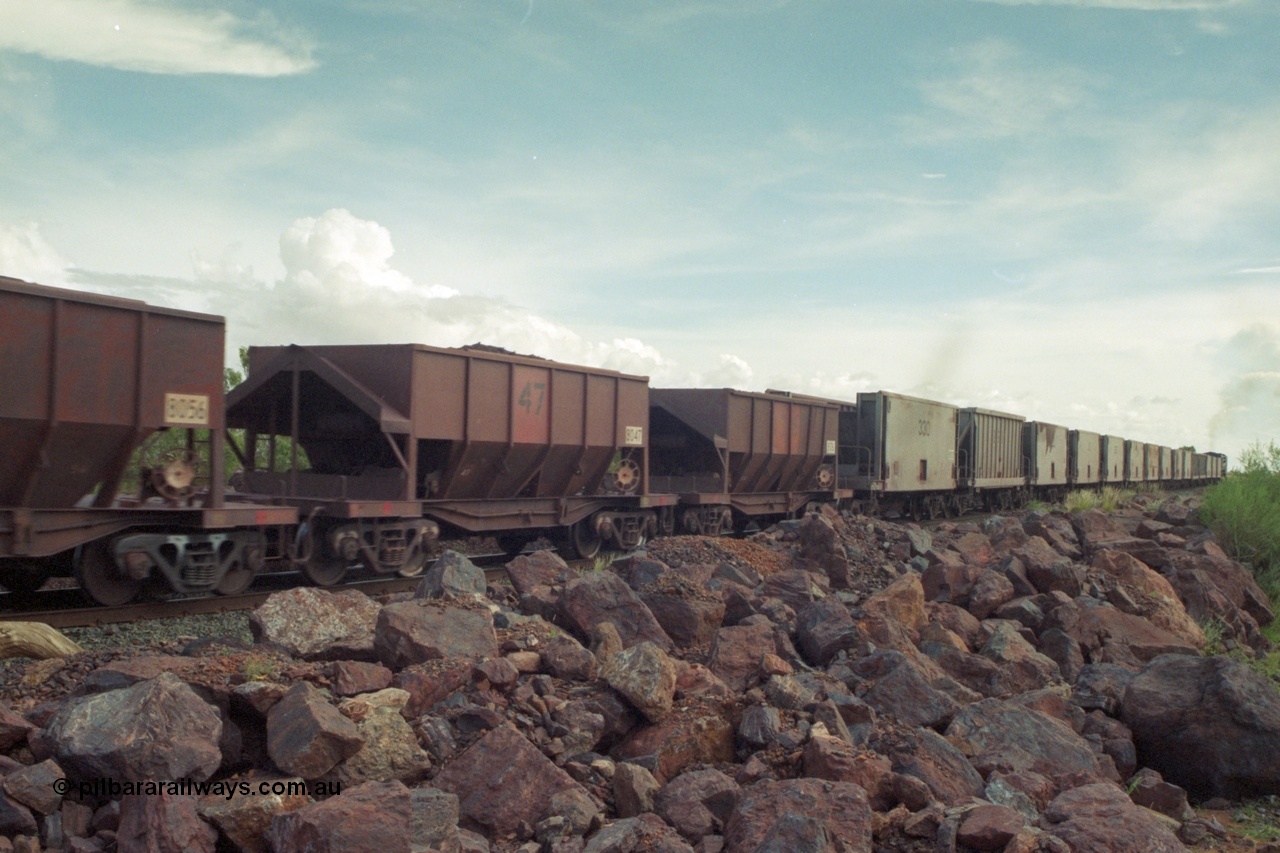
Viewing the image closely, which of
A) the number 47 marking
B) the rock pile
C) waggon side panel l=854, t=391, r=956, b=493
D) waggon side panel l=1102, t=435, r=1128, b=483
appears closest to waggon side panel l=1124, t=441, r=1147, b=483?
waggon side panel l=1102, t=435, r=1128, b=483

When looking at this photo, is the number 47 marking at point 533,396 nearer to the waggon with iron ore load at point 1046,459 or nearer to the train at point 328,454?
the train at point 328,454

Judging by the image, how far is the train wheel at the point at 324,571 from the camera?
11539mm

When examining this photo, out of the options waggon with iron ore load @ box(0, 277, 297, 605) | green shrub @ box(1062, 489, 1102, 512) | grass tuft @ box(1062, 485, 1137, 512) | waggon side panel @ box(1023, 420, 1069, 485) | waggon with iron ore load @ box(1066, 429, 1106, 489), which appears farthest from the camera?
waggon with iron ore load @ box(1066, 429, 1106, 489)

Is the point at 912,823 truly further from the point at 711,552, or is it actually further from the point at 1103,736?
the point at 711,552

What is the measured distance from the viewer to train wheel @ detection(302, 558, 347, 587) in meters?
11.5

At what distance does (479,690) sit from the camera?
5379 mm

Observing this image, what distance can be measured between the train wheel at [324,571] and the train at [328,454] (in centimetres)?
2

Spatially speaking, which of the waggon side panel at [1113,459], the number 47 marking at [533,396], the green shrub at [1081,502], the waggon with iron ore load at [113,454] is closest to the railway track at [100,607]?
the waggon with iron ore load at [113,454]

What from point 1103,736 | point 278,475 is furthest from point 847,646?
point 278,475

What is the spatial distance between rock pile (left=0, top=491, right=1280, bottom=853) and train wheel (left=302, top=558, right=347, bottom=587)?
4.09 metres

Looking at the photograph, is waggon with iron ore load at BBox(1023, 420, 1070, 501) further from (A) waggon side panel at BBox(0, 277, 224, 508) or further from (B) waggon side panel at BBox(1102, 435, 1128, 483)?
(A) waggon side panel at BBox(0, 277, 224, 508)

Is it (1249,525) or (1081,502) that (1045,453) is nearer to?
(1081,502)

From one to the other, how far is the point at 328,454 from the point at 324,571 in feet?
6.41

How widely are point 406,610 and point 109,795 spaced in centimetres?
199
